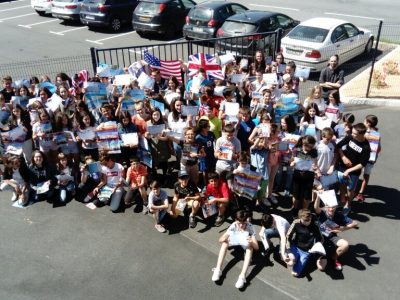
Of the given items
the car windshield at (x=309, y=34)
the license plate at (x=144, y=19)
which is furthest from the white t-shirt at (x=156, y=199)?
the license plate at (x=144, y=19)

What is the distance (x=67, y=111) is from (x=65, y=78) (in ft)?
3.90

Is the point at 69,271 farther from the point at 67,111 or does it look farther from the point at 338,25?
the point at 338,25

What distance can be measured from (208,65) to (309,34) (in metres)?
5.21

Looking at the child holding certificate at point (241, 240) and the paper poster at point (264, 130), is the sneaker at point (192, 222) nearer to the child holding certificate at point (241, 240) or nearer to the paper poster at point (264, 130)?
the child holding certificate at point (241, 240)

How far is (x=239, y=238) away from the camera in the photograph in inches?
244

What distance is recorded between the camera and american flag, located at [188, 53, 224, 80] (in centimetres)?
955

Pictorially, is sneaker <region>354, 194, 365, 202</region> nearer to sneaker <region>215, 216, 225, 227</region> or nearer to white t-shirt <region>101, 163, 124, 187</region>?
A: sneaker <region>215, 216, 225, 227</region>

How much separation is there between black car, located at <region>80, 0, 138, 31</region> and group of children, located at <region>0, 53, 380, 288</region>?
10.9m

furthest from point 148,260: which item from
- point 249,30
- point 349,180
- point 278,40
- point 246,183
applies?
point 249,30

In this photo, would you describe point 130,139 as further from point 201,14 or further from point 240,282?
point 201,14

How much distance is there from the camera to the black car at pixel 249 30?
12453 mm

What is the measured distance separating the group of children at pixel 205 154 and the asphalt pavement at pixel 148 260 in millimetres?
235

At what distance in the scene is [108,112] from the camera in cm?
778

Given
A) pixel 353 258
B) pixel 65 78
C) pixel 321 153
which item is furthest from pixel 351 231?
pixel 65 78
